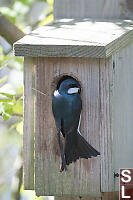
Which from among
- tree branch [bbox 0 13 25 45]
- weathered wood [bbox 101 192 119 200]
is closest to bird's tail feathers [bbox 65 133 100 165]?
weathered wood [bbox 101 192 119 200]

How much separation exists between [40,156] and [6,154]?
9.61 ft

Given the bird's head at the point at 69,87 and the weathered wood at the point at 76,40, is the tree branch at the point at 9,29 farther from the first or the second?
the bird's head at the point at 69,87

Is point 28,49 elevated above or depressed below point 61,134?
above

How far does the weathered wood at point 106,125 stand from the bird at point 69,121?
0.05 m

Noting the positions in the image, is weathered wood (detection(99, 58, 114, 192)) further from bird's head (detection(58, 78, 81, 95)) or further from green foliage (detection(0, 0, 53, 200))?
green foliage (detection(0, 0, 53, 200))

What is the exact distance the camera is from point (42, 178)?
256 centimetres

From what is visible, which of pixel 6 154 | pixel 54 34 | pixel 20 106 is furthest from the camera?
pixel 6 154

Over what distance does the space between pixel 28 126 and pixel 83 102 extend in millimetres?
309

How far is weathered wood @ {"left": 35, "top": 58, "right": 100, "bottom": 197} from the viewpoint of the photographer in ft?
8.03

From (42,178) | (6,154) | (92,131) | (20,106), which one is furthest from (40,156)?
(6,154)

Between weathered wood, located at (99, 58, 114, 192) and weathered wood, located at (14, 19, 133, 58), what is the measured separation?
0.09 metres

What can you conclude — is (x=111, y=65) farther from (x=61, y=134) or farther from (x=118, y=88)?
(x=61, y=134)

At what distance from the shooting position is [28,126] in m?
2.58

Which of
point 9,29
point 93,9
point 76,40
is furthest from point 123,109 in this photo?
point 9,29
